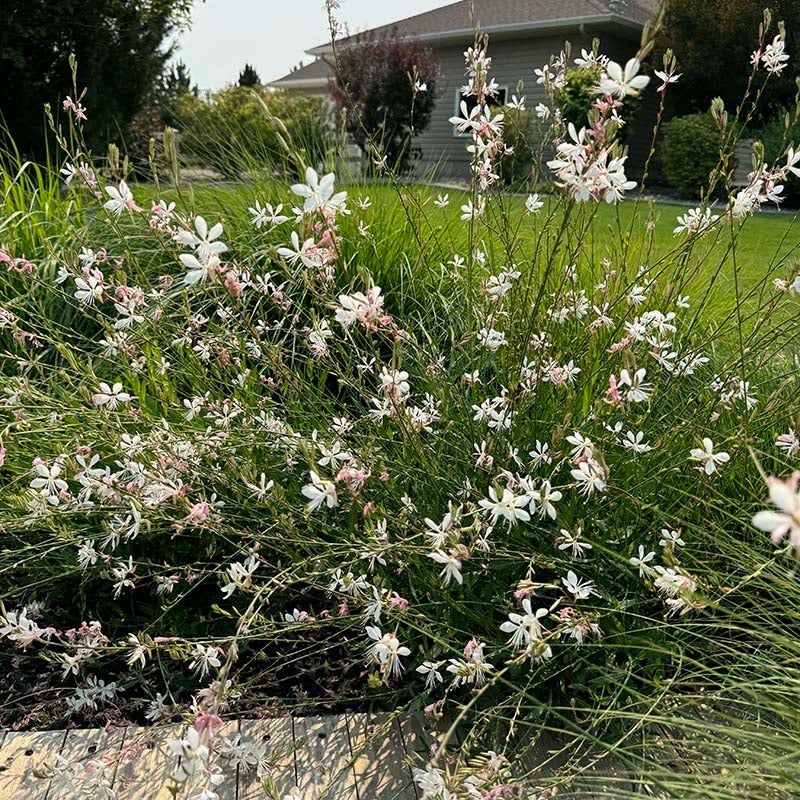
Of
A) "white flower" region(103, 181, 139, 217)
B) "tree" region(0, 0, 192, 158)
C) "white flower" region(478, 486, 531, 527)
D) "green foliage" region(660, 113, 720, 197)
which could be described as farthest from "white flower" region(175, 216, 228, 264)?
"green foliage" region(660, 113, 720, 197)

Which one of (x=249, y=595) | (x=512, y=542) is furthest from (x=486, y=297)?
(x=249, y=595)

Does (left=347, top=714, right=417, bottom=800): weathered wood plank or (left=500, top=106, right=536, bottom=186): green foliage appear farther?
(left=500, top=106, right=536, bottom=186): green foliage

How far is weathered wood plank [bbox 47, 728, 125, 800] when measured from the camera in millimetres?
1775

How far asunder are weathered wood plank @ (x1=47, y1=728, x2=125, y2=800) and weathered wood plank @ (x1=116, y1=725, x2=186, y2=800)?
0.03 m

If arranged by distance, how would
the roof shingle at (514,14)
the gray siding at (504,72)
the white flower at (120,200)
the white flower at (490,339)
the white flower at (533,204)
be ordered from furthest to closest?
the gray siding at (504,72) < the roof shingle at (514,14) < the white flower at (533,204) < the white flower at (490,339) < the white flower at (120,200)

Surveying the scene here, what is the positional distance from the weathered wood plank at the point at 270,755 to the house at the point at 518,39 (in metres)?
14.6

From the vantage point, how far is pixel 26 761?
2004mm

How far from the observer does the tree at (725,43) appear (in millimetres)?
14352

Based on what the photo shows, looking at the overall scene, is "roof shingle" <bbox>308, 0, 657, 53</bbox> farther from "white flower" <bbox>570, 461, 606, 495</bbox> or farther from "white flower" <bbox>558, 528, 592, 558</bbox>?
"white flower" <bbox>570, 461, 606, 495</bbox>

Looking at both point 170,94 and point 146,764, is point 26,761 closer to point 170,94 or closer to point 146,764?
point 146,764

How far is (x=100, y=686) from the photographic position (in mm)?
2297

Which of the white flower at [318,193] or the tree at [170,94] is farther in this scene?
the tree at [170,94]

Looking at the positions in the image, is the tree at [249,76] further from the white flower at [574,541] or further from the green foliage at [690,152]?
the white flower at [574,541]

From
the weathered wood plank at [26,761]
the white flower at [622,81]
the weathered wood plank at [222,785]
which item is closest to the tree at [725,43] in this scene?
the white flower at [622,81]
